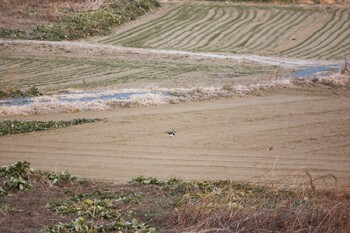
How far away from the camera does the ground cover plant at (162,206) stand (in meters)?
8.03

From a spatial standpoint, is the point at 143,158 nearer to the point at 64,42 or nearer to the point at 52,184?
the point at 52,184

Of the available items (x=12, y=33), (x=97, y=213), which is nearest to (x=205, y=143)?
(x=97, y=213)

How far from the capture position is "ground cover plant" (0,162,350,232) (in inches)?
316

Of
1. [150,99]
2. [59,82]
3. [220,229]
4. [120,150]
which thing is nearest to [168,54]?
[59,82]

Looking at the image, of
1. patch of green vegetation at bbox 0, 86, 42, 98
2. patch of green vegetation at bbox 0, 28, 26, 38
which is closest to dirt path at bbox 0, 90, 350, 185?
patch of green vegetation at bbox 0, 86, 42, 98

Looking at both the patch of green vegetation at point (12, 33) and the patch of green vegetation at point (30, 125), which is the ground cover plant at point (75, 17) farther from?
the patch of green vegetation at point (30, 125)

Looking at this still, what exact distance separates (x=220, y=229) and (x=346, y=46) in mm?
21787

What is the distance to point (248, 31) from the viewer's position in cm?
3081

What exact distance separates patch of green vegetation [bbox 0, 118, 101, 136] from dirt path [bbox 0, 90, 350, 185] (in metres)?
0.28

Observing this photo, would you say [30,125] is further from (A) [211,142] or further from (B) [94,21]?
(B) [94,21]

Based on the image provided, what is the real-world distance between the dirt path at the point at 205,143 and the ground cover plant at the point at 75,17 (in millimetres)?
12965

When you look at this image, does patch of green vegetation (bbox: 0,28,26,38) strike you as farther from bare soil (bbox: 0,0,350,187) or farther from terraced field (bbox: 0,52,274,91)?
bare soil (bbox: 0,0,350,187)

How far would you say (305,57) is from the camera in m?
26.8

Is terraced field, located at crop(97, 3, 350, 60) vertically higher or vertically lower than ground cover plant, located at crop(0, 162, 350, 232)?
lower
